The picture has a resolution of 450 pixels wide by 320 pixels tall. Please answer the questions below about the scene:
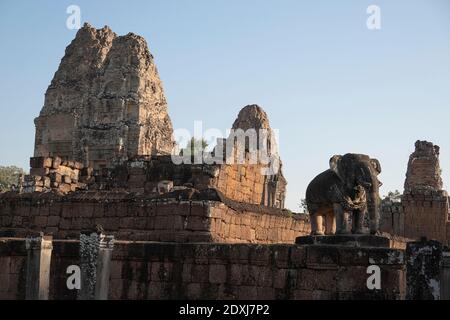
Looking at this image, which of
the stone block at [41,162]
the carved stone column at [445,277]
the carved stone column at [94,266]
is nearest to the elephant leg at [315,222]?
the carved stone column at [445,277]

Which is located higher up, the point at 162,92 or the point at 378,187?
the point at 162,92

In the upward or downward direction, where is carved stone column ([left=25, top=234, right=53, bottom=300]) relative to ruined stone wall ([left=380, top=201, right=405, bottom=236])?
downward

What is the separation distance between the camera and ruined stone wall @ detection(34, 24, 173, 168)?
51.2 metres

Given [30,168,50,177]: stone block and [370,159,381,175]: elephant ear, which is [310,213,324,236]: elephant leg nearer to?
[370,159,381,175]: elephant ear

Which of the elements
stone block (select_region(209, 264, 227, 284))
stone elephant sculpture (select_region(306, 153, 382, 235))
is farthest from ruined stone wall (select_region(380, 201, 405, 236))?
stone block (select_region(209, 264, 227, 284))

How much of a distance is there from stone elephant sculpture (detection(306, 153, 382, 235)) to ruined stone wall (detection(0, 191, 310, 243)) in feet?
7.72

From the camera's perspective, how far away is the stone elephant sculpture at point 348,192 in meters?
9.20

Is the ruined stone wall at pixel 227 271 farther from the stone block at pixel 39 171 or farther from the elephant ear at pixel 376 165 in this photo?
the stone block at pixel 39 171

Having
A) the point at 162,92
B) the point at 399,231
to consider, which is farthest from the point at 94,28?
the point at 399,231

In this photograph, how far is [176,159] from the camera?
1642cm

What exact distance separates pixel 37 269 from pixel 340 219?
484 cm

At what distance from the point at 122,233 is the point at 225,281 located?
165 inches

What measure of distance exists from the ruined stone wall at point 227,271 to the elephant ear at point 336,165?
6.36ft
